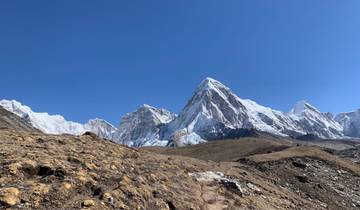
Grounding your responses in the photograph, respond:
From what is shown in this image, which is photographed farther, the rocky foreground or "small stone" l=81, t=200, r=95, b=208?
the rocky foreground

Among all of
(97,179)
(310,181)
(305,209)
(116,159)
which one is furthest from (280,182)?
(97,179)

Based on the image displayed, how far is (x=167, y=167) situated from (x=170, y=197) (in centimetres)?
621

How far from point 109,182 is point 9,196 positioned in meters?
5.38

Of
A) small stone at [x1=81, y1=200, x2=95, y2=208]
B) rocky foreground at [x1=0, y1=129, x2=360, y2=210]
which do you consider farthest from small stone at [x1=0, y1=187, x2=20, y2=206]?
small stone at [x1=81, y1=200, x2=95, y2=208]

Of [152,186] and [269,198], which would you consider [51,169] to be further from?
[269,198]

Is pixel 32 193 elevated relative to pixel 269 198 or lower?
lower

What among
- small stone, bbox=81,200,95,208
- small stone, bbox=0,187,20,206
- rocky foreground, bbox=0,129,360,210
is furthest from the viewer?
rocky foreground, bbox=0,129,360,210

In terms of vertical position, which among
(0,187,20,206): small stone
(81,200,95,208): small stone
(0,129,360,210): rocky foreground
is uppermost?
(0,129,360,210): rocky foreground

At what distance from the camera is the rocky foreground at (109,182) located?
17281 millimetres

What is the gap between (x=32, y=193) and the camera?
16594mm

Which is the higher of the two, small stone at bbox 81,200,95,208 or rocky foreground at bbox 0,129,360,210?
rocky foreground at bbox 0,129,360,210

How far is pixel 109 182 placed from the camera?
66.8 ft

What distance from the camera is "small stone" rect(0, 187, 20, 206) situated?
15402 millimetres

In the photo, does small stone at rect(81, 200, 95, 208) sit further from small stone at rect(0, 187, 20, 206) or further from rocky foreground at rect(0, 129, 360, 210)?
small stone at rect(0, 187, 20, 206)
